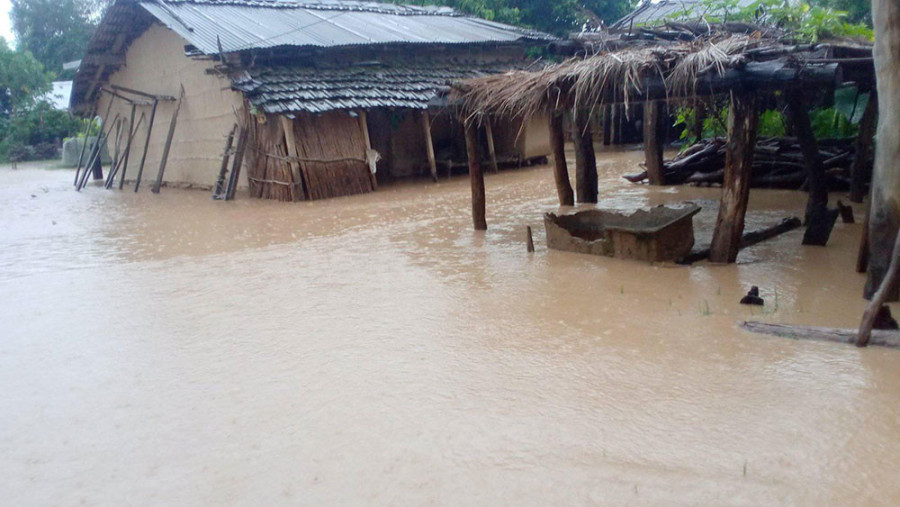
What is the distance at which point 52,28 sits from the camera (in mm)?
38938

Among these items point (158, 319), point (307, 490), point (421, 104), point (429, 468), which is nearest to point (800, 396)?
point (429, 468)

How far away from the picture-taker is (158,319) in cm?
654

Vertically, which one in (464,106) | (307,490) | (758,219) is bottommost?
(307,490)

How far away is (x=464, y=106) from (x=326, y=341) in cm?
431

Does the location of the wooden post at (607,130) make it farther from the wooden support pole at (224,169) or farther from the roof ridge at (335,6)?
the wooden support pole at (224,169)

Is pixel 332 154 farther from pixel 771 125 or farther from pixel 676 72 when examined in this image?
pixel 676 72

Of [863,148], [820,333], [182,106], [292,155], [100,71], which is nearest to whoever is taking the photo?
[820,333]

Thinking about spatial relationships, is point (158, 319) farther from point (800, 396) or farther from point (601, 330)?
point (800, 396)

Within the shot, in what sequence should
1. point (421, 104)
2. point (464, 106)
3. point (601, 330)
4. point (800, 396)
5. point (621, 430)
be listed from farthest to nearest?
point (421, 104), point (464, 106), point (601, 330), point (800, 396), point (621, 430)

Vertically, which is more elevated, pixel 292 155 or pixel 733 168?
pixel 292 155

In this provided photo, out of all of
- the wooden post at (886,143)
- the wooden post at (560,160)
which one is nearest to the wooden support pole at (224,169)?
the wooden post at (560,160)

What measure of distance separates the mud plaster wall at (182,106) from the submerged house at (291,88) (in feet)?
0.14

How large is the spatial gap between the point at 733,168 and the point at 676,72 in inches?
42.3

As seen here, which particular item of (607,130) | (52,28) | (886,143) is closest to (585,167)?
(886,143)
